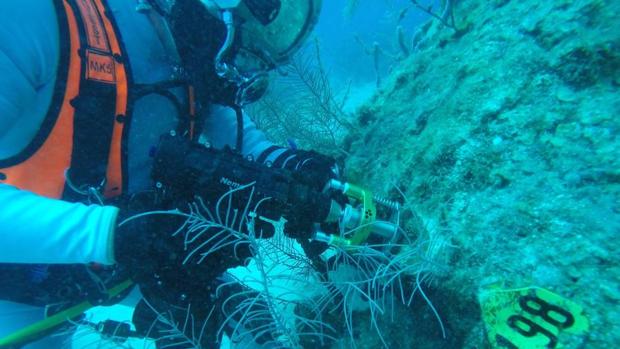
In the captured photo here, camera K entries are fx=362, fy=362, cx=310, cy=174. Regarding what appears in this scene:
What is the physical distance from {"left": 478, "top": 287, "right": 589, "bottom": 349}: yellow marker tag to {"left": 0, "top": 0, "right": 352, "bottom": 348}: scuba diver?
2.66 feet

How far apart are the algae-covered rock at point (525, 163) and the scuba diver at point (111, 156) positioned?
638 millimetres

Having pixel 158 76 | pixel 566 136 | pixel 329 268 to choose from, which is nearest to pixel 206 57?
pixel 158 76

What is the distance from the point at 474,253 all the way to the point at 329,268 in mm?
890

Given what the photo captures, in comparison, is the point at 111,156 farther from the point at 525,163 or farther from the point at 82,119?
the point at 525,163

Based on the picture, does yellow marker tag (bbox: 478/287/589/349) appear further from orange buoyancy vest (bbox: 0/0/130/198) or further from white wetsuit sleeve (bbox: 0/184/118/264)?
orange buoyancy vest (bbox: 0/0/130/198)

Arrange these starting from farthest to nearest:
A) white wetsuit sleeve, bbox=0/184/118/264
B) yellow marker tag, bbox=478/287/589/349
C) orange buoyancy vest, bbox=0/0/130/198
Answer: orange buoyancy vest, bbox=0/0/130/198
white wetsuit sleeve, bbox=0/184/118/264
yellow marker tag, bbox=478/287/589/349

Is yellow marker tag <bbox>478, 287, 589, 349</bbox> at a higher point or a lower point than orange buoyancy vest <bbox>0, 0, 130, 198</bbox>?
lower

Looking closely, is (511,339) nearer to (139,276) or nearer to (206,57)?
(139,276)

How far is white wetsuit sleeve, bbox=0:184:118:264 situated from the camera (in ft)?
4.82

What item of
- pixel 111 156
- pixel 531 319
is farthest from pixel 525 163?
pixel 111 156

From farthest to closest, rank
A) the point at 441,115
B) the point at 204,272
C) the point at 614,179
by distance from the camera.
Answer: the point at 441,115
the point at 204,272
the point at 614,179

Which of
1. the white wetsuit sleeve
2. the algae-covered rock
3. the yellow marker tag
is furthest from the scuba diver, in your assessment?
the yellow marker tag

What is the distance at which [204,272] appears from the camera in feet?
5.93

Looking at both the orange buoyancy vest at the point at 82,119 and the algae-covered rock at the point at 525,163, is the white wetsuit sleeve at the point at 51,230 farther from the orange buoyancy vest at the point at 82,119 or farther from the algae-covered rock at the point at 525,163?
the algae-covered rock at the point at 525,163
